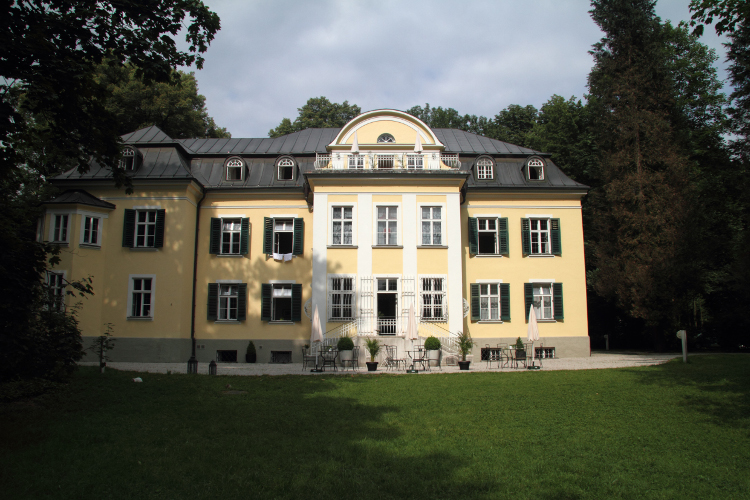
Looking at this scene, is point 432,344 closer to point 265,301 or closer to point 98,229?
point 265,301

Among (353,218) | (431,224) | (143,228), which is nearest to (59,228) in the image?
(143,228)

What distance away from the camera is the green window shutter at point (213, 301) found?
21.0 m

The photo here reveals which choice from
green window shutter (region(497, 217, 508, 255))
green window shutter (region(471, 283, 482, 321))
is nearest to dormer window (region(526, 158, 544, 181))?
green window shutter (region(497, 217, 508, 255))

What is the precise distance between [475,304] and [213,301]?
432 inches

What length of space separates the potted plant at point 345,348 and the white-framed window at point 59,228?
11.1 metres

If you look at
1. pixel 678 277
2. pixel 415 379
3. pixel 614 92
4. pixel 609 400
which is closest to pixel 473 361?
pixel 415 379

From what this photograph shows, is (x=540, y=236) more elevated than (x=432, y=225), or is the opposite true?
(x=432, y=225)

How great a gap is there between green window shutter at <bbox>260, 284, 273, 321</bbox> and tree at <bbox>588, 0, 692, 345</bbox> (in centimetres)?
1490

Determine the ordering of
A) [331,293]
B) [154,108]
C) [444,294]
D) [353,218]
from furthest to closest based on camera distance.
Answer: [154,108]
[353,218]
[331,293]
[444,294]

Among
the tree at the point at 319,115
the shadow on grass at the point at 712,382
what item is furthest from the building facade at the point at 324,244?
the tree at the point at 319,115

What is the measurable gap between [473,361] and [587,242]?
10333 millimetres

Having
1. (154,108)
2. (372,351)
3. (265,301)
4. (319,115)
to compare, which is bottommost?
(372,351)

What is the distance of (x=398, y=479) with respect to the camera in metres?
5.27

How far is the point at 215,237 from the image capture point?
21.6 m
